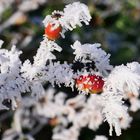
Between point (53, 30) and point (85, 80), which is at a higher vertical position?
point (53, 30)

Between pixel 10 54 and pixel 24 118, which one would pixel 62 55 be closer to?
pixel 24 118

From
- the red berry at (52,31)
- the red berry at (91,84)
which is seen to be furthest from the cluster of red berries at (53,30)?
the red berry at (91,84)

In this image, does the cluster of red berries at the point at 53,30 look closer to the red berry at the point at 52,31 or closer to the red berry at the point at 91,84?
the red berry at the point at 52,31

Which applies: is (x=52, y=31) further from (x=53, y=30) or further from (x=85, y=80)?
(x=85, y=80)

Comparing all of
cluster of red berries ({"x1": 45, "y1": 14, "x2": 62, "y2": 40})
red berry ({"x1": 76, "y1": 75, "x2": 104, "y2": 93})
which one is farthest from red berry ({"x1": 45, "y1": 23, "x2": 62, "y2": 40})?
red berry ({"x1": 76, "y1": 75, "x2": 104, "y2": 93})

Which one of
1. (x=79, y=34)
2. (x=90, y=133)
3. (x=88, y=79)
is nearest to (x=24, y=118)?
(x=90, y=133)

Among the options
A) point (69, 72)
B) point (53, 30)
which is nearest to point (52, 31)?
point (53, 30)

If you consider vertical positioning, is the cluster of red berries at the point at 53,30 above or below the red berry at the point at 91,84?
above

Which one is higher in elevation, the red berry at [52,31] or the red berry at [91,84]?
the red berry at [52,31]

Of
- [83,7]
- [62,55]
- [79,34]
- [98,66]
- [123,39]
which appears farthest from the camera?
[123,39]
